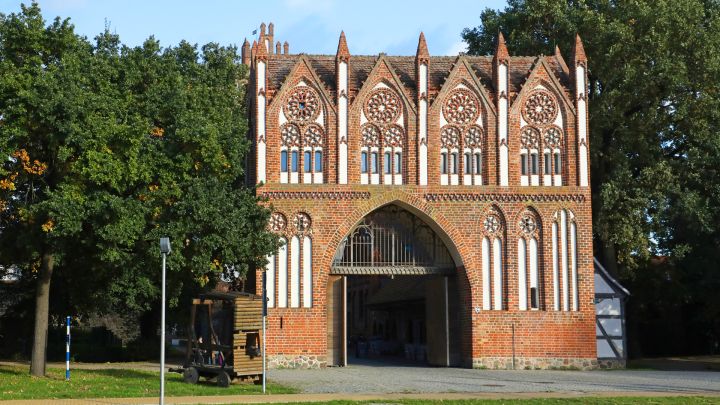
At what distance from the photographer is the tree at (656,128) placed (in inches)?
1524

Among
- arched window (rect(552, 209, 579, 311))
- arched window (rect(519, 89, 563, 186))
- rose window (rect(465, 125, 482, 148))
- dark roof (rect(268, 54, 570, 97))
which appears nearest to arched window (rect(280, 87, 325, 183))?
dark roof (rect(268, 54, 570, 97))

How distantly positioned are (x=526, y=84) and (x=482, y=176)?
12.9ft

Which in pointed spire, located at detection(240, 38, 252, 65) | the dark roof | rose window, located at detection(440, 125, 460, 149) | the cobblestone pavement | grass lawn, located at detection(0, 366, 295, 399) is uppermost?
pointed spire, located at detection(240, 38, 252, 65)

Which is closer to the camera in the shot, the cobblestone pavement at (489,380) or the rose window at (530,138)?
the cobblestone pavement at (489,380)

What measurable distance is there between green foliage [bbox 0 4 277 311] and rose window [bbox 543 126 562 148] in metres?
11.9

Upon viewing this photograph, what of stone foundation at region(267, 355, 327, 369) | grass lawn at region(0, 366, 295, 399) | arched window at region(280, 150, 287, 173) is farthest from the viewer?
arched window at region(280, 150, 287, 173)

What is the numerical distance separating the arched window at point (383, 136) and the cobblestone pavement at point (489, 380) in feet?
23.6

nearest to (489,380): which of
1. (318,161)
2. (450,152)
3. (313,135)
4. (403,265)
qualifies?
(403,265)

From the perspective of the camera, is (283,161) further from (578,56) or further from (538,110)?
(578,56)

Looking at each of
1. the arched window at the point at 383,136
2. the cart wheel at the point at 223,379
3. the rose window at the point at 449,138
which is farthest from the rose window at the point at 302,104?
the cart wheel at the point at 223,379

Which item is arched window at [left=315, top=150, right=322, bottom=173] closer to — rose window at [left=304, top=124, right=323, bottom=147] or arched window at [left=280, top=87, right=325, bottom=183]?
arched window at [left=280, top=87, right=325, bottom=183]

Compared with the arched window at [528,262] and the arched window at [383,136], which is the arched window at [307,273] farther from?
the arched window at [528,262]

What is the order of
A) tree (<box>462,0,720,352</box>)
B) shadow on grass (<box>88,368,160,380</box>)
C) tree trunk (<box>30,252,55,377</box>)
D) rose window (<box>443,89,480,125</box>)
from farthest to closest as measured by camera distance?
tree (<box>462,0,720,352</box>) → rose window (<box>443,89,480,125</box>) → shadow on grass (<box>88,368,160,380</box>) → tree trunk (<box>30,252,55,377</box>)

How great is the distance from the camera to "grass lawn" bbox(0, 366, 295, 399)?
21984 mm
